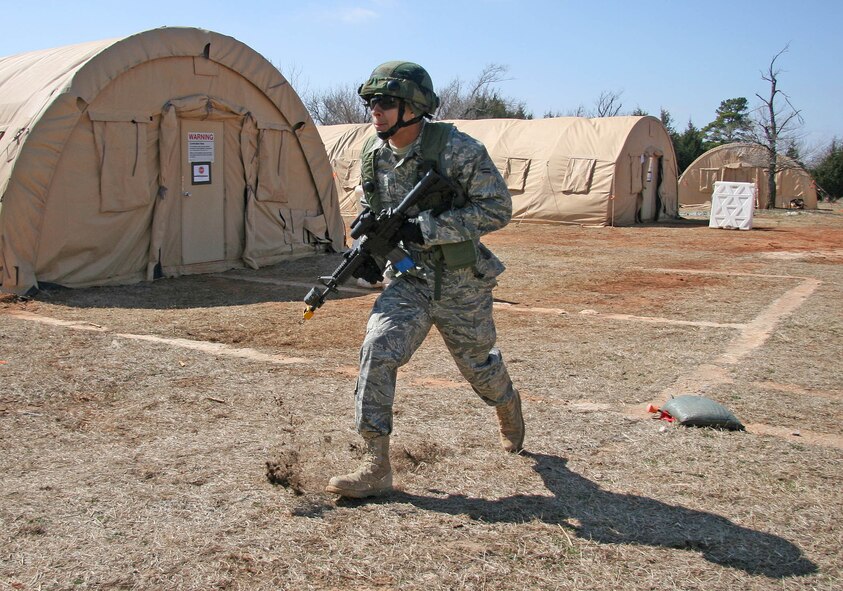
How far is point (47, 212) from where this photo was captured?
9547 mm

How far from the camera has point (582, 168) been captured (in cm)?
2167

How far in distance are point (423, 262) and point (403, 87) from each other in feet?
2.55

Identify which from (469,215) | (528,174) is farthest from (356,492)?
(528,174)

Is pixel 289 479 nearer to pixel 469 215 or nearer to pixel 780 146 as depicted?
pixel 469 215

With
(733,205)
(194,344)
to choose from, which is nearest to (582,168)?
(733,205)

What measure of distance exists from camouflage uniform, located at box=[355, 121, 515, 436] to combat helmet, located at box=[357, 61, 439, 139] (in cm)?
14

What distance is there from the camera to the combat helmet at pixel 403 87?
3727mm

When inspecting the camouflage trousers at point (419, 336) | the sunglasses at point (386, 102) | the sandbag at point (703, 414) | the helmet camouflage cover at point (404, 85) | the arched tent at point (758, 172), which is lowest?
the sandbag at point (703, 414)

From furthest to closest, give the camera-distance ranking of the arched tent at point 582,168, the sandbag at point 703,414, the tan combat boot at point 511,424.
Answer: the arched tent at point 582,168 < the sandbag at point 703,414 < the tan combat boot at point 511,424

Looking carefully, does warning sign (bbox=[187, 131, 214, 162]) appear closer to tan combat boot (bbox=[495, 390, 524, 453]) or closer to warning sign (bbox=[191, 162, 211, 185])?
warning sign (bbox=[191, 162, 211, 185])

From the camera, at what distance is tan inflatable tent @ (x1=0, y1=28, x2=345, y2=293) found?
9.48 metres

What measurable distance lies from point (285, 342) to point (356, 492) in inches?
151

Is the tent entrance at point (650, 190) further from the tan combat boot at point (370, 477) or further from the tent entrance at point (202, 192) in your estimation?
the tan combat boot at point (370, 477)

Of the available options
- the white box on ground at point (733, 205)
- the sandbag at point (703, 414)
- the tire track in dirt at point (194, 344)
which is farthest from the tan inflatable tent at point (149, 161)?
the white box on ground at point (733, 205)
